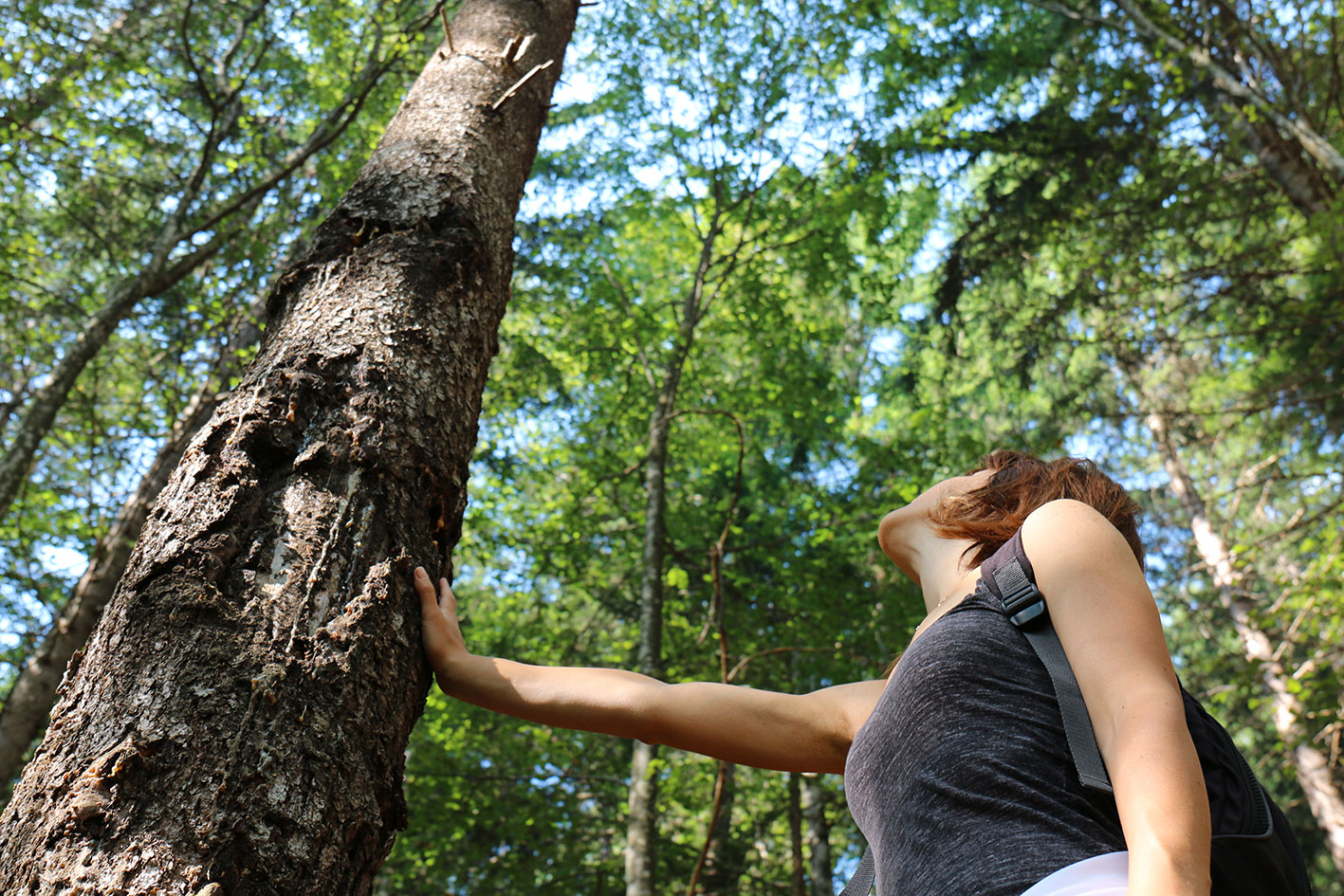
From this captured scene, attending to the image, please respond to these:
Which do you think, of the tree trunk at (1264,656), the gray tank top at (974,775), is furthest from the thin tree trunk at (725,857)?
the gray tank top at (974,775)

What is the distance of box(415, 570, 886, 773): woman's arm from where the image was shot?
1.66 meters

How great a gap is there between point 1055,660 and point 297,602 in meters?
1.20

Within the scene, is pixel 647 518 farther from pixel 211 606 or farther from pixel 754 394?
pixel 211 606

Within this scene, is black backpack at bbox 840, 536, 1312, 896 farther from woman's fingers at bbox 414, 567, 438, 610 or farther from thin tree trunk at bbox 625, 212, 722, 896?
thin tree trunk at bbox 625, 212, 722, 896

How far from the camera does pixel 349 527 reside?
143cm

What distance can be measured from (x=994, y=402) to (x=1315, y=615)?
929 cm

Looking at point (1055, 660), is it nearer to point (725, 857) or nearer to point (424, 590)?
point (424, 590)

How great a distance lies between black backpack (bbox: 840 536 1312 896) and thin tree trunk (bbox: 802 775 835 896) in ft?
28.7

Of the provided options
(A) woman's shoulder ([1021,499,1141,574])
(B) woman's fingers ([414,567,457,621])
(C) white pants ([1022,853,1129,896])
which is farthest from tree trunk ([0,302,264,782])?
(C) white pants ([1022,853,1129,896])

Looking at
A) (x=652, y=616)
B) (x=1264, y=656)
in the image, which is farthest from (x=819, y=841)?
(x=1264, y=656)

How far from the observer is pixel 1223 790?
1151 mm

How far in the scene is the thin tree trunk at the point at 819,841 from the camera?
9.20 m

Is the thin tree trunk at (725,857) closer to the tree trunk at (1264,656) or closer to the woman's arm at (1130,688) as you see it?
the tree trunk at (1264,656)

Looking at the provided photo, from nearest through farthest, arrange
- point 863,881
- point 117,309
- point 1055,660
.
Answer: point 1055,660, point 863,881, point 117,309
